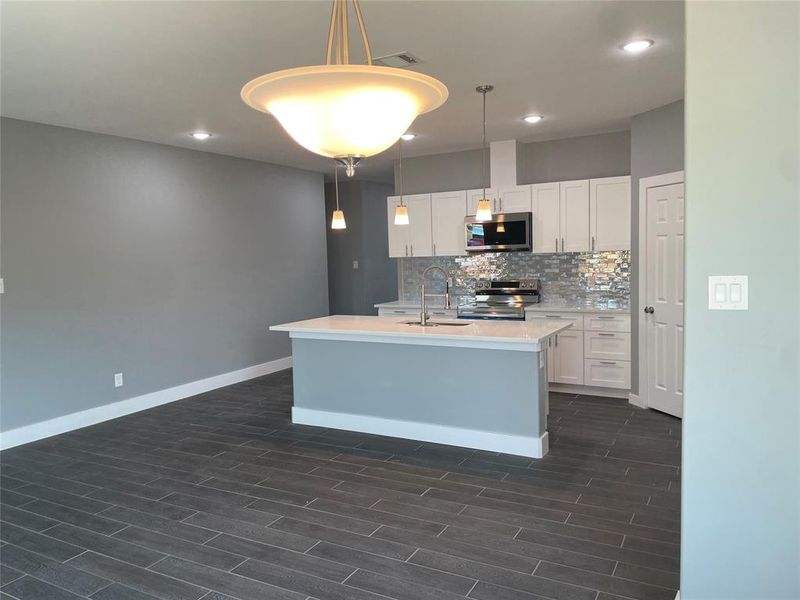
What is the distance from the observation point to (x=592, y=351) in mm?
5469

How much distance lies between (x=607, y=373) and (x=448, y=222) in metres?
2.32

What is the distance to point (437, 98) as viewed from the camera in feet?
4.58

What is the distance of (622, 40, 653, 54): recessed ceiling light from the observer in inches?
125

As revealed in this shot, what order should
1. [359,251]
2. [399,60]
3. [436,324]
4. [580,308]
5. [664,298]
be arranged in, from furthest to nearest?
[359,251] < [580,308] < [664,298] < [436,324] < [399,60]

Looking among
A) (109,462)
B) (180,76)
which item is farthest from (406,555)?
(180,76)

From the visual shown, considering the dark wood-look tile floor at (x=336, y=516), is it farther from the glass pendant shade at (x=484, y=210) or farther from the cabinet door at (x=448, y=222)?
the cabinet door at (x=448, y=222)

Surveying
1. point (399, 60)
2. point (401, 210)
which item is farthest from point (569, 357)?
point (399, 60)

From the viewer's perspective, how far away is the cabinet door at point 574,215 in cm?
556

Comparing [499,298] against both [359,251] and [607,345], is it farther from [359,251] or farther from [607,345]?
[359,251]

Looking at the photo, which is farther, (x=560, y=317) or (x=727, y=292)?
(x=560, y=317)

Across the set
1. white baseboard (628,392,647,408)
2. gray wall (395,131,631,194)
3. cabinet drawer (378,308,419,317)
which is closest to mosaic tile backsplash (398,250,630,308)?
cabinet drawer (378,308,419,317)

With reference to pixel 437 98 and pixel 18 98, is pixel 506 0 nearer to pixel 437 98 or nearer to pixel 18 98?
pixel 437 98

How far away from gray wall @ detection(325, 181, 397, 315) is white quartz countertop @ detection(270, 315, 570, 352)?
13.2 feet

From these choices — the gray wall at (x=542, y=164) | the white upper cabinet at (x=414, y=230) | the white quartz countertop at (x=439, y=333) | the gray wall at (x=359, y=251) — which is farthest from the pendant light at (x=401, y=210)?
the gray wall at (x=359, y=251)
